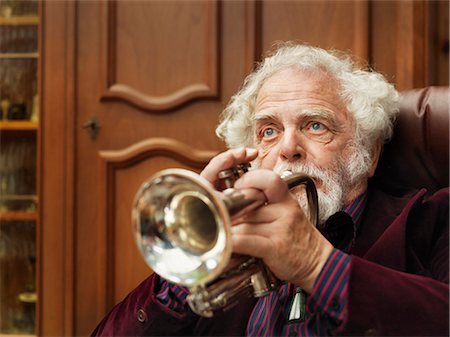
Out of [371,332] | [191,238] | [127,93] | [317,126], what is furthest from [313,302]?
[127,93]

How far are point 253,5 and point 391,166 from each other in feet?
2.76

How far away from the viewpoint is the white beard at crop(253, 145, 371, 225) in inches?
46.9

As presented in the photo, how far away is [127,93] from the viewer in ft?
6.66

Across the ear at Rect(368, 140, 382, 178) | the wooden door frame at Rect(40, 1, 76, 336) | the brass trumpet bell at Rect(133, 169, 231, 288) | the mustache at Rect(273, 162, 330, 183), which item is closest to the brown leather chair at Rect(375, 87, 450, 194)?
the ear at Rect(368, 140, 382, 178)

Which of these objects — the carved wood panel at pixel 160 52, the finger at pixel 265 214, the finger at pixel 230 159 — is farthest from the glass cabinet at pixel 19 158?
the finger at pixel 265 214

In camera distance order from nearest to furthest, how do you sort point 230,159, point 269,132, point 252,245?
1. point 252,245
2. point 230,159
3. point 269,132

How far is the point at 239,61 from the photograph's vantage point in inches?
77.9

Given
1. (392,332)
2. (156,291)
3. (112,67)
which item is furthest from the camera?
(112,67)

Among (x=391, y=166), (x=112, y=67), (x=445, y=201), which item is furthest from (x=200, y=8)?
(x=445, y=201)

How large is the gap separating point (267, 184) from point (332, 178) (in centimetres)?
39

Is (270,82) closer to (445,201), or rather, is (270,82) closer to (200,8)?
(445,201)

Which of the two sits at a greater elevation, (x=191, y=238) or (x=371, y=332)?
(x=191, y=238)

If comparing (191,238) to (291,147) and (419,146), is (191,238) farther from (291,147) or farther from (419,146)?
(419,146)

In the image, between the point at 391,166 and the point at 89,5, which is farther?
the point at 89,5
